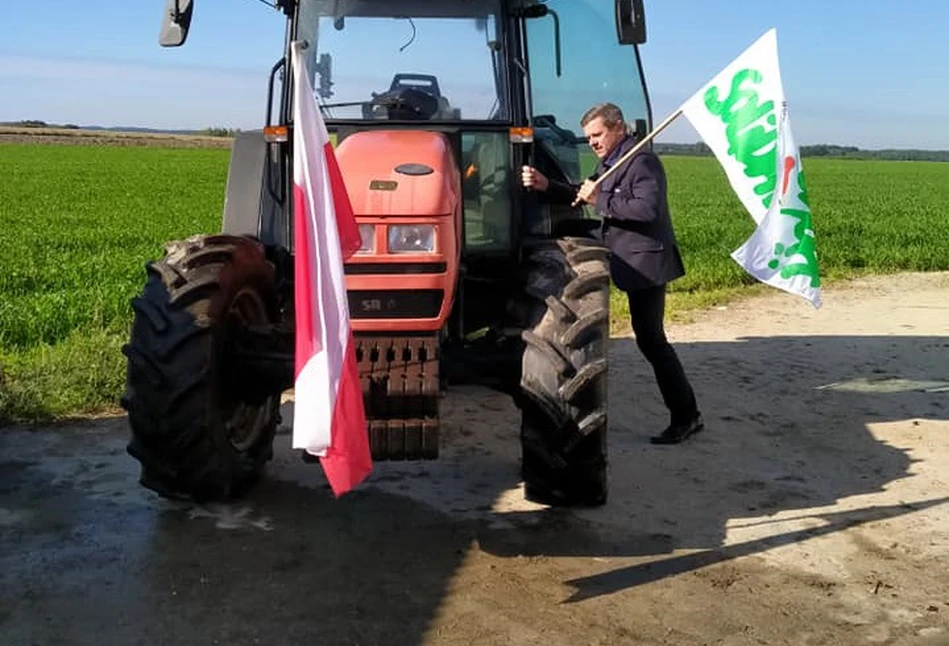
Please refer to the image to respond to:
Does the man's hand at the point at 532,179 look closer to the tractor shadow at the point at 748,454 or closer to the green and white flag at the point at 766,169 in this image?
the green and white flag at the point at 766,169

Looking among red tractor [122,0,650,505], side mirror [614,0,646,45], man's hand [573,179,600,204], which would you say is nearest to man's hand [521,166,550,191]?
red tractor [122,0,650,505]

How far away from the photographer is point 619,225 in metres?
5.89

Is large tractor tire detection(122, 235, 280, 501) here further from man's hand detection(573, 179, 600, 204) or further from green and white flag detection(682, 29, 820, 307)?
green and white flag detection(682, 29, 820, 307)

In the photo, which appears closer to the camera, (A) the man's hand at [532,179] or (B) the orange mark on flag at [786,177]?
(B) the orange mark on flag at [786,177]

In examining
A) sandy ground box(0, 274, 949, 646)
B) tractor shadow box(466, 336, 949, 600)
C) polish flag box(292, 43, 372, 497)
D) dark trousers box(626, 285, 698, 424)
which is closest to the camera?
polish flag box(292, 43, 372, 497)

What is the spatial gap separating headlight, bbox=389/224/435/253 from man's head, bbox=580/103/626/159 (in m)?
1.58

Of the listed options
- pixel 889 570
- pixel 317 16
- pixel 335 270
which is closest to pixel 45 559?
pixel 335 270

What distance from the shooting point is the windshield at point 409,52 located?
18.3 ft

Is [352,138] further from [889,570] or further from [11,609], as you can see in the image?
[889,570]

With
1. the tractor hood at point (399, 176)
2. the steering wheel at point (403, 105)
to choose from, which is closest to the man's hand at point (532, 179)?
the tractor hood at point (399, 176)

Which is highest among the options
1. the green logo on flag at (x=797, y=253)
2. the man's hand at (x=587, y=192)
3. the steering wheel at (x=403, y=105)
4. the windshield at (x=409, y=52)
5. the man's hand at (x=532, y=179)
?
the windshield at (x=409, y=52)

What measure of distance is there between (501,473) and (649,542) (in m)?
1.15

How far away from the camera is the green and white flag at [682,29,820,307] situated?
5.10 meters

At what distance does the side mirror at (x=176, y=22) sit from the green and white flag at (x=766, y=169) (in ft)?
8.35
